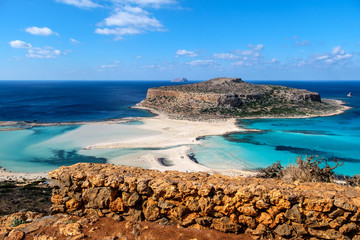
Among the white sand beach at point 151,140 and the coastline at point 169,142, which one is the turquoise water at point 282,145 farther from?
the white sand beach at point 151,140

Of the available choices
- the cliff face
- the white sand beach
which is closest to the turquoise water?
the white sand beach

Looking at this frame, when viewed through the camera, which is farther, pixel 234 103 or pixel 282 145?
pixel 234 103

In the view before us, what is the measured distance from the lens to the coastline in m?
25.4

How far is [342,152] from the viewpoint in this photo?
32938 millimetres

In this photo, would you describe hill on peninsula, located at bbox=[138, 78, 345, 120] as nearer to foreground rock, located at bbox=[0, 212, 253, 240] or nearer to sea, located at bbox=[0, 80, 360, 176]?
sea, located at bbox=[0, 80, 360, 176]

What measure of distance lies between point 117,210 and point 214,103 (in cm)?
6042

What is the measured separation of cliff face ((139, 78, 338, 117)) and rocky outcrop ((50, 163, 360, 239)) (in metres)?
53.0

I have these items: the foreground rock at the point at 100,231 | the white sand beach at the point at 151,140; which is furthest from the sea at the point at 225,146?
the foreground rock at the point at 100,231

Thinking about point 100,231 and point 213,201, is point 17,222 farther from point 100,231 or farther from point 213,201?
point 213,201

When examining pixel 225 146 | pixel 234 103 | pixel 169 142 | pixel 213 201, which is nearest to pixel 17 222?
pixel 213 201

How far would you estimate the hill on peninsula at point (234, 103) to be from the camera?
6253 cm

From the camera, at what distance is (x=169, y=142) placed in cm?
3644

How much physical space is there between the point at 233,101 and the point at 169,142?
116 ft

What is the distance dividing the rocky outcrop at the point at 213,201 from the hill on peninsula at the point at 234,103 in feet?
163
